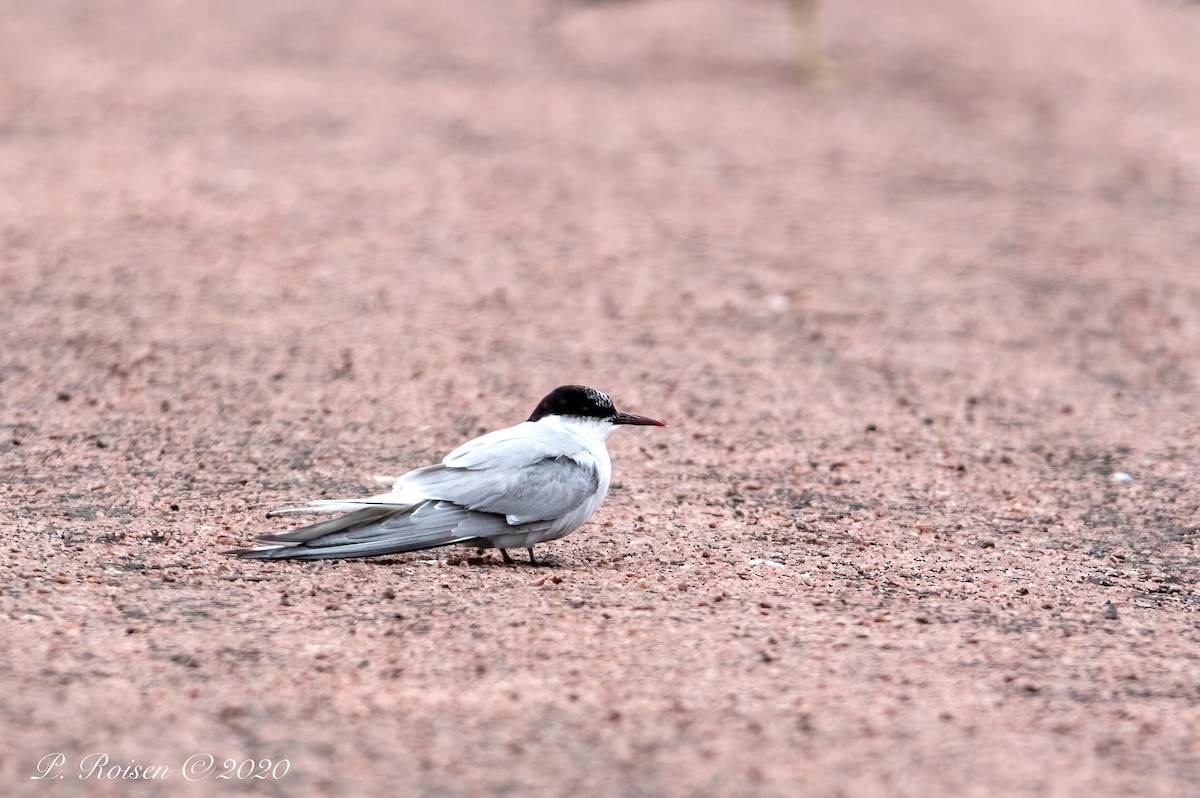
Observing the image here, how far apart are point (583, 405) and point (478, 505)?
0.70 meters

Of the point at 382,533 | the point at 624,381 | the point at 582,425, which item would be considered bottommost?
the point at 624,381

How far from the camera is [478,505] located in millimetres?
5012

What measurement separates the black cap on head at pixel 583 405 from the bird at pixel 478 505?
131 mm

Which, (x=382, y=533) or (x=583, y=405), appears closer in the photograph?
(x=382, y=533)

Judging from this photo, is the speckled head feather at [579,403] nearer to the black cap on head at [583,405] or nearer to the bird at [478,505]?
the black cap on head at [583,405]

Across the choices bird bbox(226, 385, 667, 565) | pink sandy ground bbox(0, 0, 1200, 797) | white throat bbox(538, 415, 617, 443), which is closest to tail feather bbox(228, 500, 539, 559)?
bird bbox(226, 385, 667, 565)

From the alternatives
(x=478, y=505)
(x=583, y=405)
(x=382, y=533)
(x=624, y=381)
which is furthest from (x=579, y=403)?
(x=624, y=381)

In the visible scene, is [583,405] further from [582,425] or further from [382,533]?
[382,533]

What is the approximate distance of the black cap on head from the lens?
551 centimetres

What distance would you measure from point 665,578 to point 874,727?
1338mm

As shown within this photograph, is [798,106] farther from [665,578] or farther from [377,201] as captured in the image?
[665,578]

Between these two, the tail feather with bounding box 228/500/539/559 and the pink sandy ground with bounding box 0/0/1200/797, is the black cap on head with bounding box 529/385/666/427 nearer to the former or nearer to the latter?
the pink sandy ground with bounding box 0/0/1200/797

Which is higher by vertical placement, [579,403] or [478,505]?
[579,403]

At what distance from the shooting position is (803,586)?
509 cm
